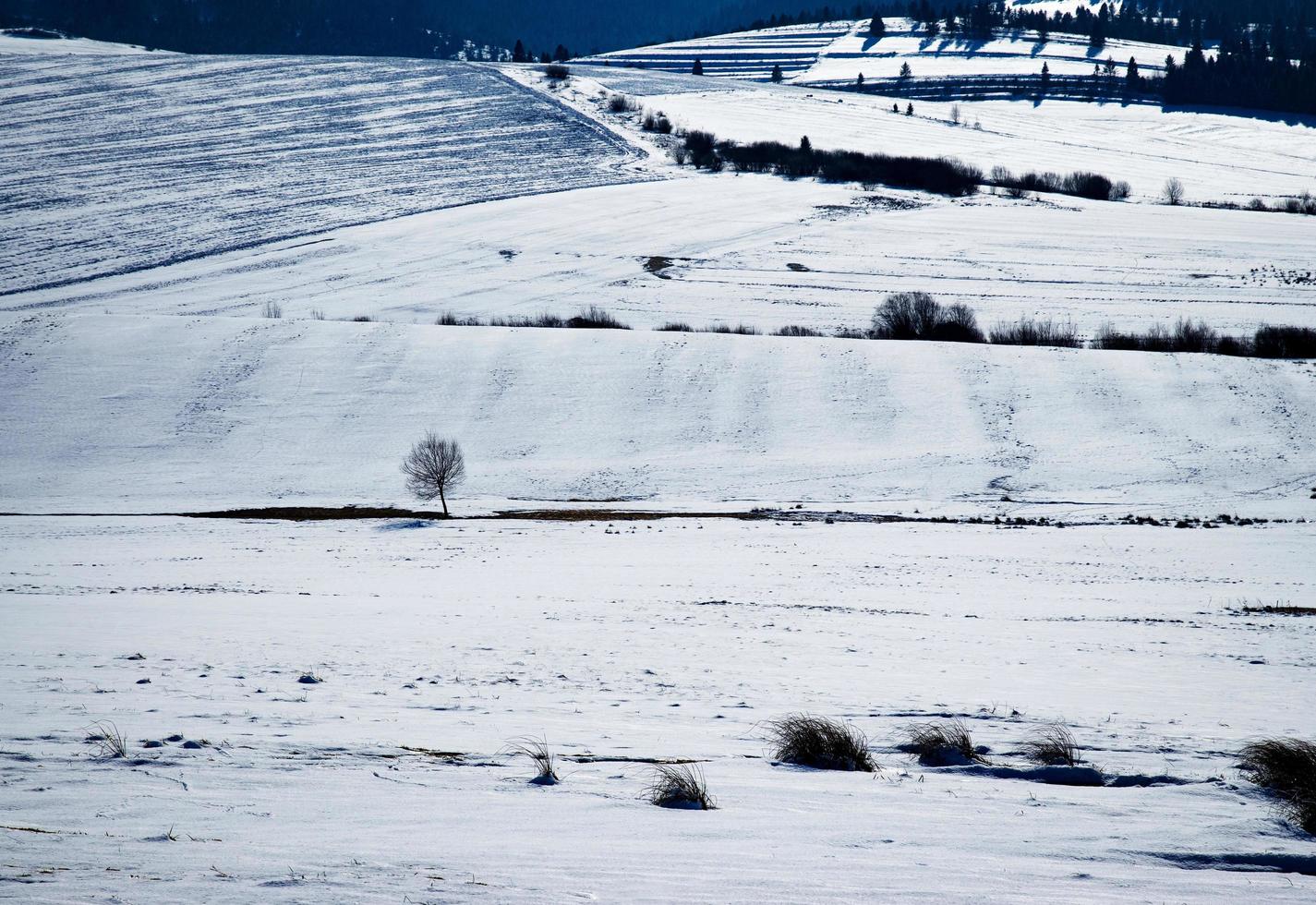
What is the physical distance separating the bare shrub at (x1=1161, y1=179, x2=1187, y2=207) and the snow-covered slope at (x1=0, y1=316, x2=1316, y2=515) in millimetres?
40621

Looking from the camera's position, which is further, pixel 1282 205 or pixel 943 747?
pixel 1282 205

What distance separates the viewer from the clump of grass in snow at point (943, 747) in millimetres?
8656

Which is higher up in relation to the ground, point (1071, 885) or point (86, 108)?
point (86, 108)

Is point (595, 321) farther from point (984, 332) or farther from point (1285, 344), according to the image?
point (1285, 344)

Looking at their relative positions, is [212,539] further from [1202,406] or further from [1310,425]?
[1310,425]

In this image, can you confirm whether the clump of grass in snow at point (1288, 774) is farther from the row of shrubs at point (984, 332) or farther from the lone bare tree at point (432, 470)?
the row of shrubs at point (984, 332)

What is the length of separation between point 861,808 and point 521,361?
36551 millimetres

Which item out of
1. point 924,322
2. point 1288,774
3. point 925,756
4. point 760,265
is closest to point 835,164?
point 760,265

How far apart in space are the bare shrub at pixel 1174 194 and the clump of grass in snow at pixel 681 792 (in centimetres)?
8126

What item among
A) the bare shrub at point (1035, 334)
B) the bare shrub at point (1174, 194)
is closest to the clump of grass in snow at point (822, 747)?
the bare shrub at point (1035, 334)

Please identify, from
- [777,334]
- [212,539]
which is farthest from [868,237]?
[212,539]

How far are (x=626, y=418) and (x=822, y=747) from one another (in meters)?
30.2

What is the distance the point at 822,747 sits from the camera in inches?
337

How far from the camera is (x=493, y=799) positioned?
23.7 ft
